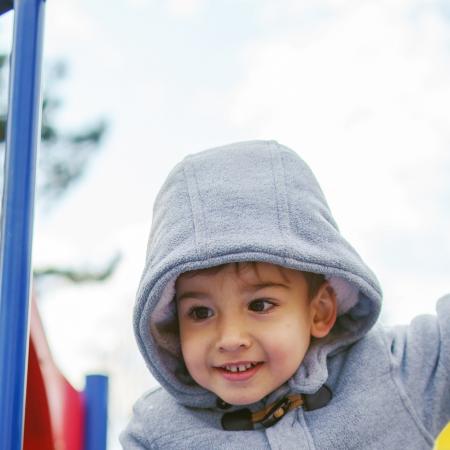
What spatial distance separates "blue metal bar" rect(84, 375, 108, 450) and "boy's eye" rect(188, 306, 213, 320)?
0.19 meters

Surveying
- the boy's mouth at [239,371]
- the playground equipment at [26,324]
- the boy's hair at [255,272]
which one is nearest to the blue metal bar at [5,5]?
the playground equipment at [26,324]

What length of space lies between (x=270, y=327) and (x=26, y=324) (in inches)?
12.2

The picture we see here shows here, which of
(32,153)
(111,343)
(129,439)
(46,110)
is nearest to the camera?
(32,153)

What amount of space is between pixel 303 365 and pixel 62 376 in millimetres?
338

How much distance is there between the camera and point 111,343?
6.53 metres

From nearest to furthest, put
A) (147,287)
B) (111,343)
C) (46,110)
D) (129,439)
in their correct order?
(147,287)
(129,439)
(46,110)
(111,343)

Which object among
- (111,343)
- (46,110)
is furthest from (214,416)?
(111,343)

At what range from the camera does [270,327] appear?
0.93m

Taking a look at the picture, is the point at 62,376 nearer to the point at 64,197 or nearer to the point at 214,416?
the point at 214,416

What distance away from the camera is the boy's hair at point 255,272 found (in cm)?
94

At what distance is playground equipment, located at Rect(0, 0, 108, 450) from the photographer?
76 centimetres

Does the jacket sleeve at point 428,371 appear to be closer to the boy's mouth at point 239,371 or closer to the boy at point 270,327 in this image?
the boy at point 270,327

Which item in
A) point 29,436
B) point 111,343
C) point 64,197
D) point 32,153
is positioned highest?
point 64,197

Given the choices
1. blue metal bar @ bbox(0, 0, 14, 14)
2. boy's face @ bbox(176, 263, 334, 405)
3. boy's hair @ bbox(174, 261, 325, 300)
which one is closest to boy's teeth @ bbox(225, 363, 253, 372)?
boy's face @ bbox(176, 263, 334, 405)
